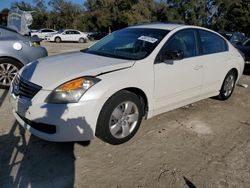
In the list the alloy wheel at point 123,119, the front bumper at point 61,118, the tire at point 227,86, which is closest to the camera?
the front bumper at point 61,118

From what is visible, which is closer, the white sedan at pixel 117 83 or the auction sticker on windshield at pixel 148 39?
the white sedan at pixel 117 83

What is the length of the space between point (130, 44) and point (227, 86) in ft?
8.09

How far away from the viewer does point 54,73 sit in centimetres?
370

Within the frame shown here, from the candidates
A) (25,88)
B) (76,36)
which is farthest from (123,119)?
(76,36)

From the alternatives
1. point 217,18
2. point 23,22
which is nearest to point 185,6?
point 217,18

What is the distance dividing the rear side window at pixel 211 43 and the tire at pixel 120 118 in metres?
1.83

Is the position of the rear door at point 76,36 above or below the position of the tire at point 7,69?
below

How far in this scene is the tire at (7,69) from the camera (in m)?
6.11

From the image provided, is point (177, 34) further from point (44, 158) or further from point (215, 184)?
point (44, 158)

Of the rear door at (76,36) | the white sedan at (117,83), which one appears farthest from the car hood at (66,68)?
the rear door at (76,36)

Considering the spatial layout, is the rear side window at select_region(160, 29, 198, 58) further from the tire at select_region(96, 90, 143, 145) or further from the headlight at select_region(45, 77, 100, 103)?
the headlight at select_region(45, 77, 100, 103)

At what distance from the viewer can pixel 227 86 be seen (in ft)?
19.4

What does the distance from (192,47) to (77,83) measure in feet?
7.36

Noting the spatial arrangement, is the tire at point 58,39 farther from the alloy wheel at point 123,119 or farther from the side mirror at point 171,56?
the alloy wheel at point 123,119
